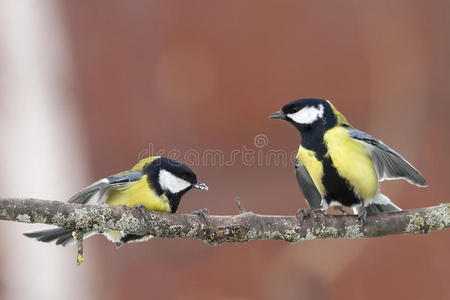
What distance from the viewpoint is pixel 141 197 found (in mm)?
1564

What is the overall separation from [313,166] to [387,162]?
0.21 m

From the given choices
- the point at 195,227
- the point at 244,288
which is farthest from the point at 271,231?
the point at 244,288

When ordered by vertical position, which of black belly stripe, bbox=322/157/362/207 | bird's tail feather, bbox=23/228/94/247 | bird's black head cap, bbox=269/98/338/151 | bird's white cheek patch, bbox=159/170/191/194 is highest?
bird's black head cap, bbox=269/98/338/151

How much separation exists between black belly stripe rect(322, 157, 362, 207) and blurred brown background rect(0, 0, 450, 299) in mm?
615

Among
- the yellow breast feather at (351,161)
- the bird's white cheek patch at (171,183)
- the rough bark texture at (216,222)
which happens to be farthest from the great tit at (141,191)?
the yellow breast feather at (351,161)

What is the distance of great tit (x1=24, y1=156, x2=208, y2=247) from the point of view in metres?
1.56

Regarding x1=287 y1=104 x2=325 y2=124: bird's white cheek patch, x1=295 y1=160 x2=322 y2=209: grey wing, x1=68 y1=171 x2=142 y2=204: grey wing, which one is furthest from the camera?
x1=295 y1=160 x2=322 y2=209: grey wing

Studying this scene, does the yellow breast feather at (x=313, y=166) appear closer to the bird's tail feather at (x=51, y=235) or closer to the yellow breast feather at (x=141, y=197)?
the yellow breast feather at (x=141, y=197)

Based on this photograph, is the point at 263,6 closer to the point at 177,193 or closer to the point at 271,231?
the point at 177,193

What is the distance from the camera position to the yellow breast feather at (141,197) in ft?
5.09

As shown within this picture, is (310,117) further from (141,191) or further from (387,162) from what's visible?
(141,191)

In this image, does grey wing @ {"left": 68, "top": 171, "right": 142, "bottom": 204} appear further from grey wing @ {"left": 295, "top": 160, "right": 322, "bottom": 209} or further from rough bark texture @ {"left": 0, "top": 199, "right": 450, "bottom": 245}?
grey wing @ {"left": 295, "top": 160, "right": 322, "bottom": 209}

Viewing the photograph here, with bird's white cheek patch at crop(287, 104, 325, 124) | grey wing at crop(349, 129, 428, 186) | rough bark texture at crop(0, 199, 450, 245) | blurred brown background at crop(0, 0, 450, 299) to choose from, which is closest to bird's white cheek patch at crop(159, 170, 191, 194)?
rough bark texture at crop(0, 199, 450, 245)

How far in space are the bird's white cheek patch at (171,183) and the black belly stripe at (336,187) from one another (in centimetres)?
34
